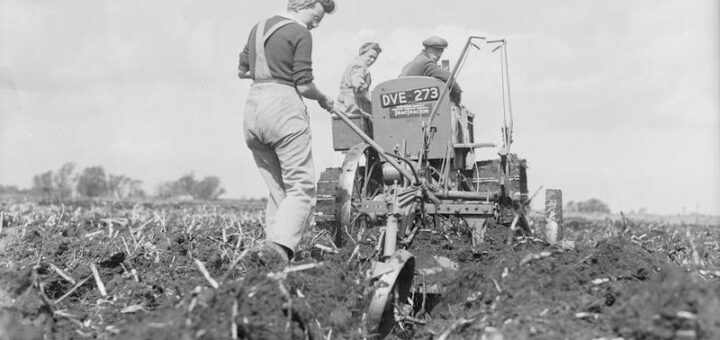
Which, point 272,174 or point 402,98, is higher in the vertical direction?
point 402,98

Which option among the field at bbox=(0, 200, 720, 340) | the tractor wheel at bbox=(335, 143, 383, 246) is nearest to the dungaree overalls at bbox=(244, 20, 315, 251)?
the field at bbox=(0, 200, 720, 340)

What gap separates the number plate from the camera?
273 inches

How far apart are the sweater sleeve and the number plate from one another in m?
2.22

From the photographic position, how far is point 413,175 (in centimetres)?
635

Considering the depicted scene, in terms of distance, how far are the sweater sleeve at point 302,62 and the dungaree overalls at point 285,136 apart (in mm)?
109

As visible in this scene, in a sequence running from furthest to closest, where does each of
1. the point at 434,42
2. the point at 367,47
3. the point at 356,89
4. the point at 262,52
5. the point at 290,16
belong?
the point at 434,42 < the point at 367,47 < the point at 356,89 < the point at 290,16 < the point at 262,52

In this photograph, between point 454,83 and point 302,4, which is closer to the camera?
point 302,4

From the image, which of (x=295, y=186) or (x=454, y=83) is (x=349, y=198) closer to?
(x=295, y=186)

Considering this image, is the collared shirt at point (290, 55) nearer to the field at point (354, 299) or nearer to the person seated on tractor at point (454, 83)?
the field at point (354, 299)

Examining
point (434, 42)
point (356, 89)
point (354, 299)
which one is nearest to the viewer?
point (354, 299)

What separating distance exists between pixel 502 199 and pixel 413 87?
5.35 feet

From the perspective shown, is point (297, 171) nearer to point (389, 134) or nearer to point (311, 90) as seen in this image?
point (311, 90)

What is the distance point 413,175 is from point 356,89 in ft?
4.96

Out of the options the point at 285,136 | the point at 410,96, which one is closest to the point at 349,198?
the point at 285,136
